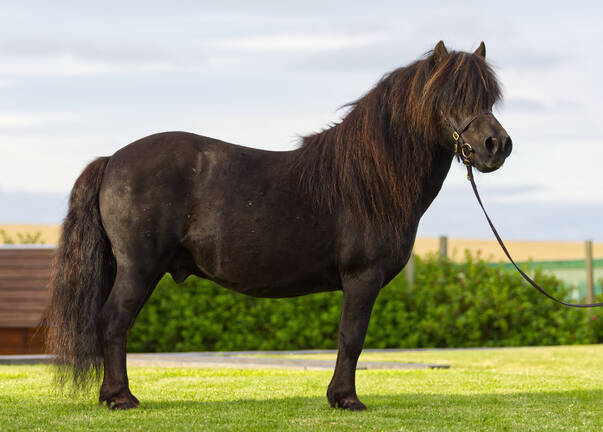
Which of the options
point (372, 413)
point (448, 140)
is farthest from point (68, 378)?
point (448, 140)

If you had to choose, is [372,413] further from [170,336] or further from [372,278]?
[170,336]

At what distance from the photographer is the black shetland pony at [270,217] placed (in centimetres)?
590

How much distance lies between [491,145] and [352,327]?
164 centimetres

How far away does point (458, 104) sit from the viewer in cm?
581

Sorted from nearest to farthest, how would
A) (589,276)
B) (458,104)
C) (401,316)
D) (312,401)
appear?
(458,104)
(312,401)
(401,316)
(589,276)

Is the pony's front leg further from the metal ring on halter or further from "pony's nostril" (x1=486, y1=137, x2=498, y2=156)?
"pony's nostril" (x1=486, y1=137, x2=498, y2=156)

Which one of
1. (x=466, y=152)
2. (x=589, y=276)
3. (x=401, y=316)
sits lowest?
(x=401, y=316)

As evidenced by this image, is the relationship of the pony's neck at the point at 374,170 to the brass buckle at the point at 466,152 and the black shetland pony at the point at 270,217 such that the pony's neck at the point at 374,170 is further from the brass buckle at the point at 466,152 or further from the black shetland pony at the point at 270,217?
the brass buckle at the point at 466,152

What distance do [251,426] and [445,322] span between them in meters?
10.6

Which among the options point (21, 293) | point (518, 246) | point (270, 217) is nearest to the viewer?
point (270, 217)

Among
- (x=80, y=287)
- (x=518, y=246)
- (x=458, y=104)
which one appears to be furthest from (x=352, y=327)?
(x=518, y=246)

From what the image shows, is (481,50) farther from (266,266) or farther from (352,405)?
(352,405)

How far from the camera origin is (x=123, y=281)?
593 cm

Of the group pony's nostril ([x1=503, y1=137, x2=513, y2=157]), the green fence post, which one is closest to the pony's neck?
pony's nostril ([x1=503, y1=137, x2=513, y2=157])
